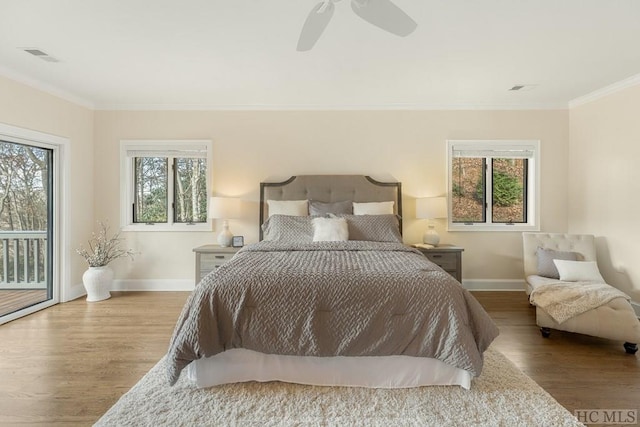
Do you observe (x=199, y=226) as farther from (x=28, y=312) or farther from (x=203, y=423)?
(x=203, y=423)

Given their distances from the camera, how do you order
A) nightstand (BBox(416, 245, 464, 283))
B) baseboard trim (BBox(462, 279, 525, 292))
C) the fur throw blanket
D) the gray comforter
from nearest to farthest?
the gray comforter, the fur throw blanket, nightstand (BBox(416, 245, 464, 283)), baseboard trim (BBox(462, 279, 525, 292))

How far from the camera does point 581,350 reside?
2.56m

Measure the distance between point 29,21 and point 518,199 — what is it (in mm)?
5315

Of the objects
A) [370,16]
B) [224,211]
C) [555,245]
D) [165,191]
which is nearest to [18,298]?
[165,191]

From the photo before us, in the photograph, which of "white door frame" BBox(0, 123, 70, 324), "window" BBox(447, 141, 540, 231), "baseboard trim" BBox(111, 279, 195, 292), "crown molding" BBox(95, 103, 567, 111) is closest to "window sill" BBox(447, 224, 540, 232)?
"window" BBox(447, 141, 540, 231)

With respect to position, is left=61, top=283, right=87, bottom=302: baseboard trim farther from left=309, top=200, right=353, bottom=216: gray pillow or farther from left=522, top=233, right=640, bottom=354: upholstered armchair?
left=522, top=233, right=640, bottom=354: upholstered armchair

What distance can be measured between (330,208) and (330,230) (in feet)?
1.85

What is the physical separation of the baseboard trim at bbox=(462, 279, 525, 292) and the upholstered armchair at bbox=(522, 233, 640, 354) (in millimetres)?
664

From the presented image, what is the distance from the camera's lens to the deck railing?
3.99 m

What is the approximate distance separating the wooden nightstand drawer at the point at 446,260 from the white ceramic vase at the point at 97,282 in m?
3.82

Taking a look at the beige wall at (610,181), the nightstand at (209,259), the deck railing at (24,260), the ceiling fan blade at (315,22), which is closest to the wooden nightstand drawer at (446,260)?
the beige wall at (610,181)

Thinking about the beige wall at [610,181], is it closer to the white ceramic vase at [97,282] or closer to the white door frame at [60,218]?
the white ceramic vase at [97,282]

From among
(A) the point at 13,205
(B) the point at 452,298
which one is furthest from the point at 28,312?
(B) the point at 452,298

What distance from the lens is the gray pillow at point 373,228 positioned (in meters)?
3.49
